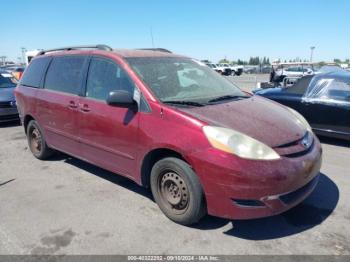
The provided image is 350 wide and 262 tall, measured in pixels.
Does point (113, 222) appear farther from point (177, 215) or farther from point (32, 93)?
point (32, 93)

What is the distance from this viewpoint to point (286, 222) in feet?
11.5

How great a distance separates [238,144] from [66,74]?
3013 mm

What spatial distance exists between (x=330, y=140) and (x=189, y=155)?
15.7ft

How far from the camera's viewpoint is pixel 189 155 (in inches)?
124

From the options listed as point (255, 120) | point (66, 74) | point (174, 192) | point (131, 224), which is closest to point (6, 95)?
point (66, 74)

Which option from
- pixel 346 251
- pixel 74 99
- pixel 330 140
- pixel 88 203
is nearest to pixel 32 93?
pixel 74 99

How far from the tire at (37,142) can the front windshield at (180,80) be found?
250 centimetres

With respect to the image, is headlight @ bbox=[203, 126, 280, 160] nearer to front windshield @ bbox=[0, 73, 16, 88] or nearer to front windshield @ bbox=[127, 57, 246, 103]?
front windshield @ bbox=[127, 57, 246, 103]

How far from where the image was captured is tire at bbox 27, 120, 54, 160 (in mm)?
5621

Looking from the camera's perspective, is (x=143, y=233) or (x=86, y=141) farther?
(x=86, y=141)

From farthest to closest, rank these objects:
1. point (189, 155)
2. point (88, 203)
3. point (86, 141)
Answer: point (86, 141) → point (88, 203) → point (189, 155)

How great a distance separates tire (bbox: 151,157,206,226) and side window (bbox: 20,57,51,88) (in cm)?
307

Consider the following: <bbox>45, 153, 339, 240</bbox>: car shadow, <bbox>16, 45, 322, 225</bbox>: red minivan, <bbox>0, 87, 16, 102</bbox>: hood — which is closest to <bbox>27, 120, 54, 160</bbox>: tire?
<bbox>16, 45, 322, 225</bbox>: red minivan

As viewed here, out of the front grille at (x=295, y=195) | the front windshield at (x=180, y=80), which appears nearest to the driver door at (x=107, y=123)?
the front windshield at (x=180, y=80)
